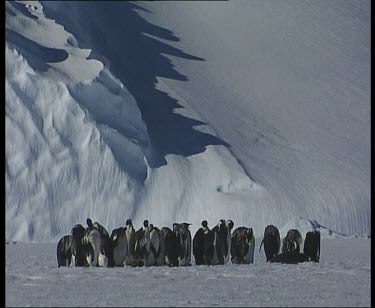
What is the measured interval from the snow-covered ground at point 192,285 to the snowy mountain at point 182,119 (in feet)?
38.9

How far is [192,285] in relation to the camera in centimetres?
1297

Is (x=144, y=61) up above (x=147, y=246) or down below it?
above

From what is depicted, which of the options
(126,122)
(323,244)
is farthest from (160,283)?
(126,122)

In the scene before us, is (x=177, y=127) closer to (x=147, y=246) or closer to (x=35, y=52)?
(x=35, y=52)

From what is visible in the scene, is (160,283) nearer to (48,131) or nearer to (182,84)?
(48,131)

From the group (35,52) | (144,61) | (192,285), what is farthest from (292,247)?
(144,61)

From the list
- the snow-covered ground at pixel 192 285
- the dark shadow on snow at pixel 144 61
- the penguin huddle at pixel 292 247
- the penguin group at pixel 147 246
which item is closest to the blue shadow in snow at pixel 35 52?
the dark shadow on snow at pixel 144 61

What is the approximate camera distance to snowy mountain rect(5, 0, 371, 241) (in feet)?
97.7

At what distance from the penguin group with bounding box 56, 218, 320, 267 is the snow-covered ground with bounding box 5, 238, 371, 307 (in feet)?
1.36

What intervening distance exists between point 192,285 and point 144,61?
2774 cm

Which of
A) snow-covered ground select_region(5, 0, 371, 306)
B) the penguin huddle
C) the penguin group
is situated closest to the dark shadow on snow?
snow-covered ground select_region(5, 0, 371, 306)

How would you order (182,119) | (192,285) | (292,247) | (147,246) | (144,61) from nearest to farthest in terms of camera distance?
(192,285)
(147,246)
(292,247)
(182,119)
(144,61)

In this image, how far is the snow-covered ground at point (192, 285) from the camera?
36.1 feet

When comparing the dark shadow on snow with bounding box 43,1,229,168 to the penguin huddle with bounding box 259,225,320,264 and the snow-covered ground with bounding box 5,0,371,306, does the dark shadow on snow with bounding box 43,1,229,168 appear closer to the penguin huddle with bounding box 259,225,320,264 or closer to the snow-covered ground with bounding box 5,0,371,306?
the snow-covered ground with bounding box 5,0,371,306
